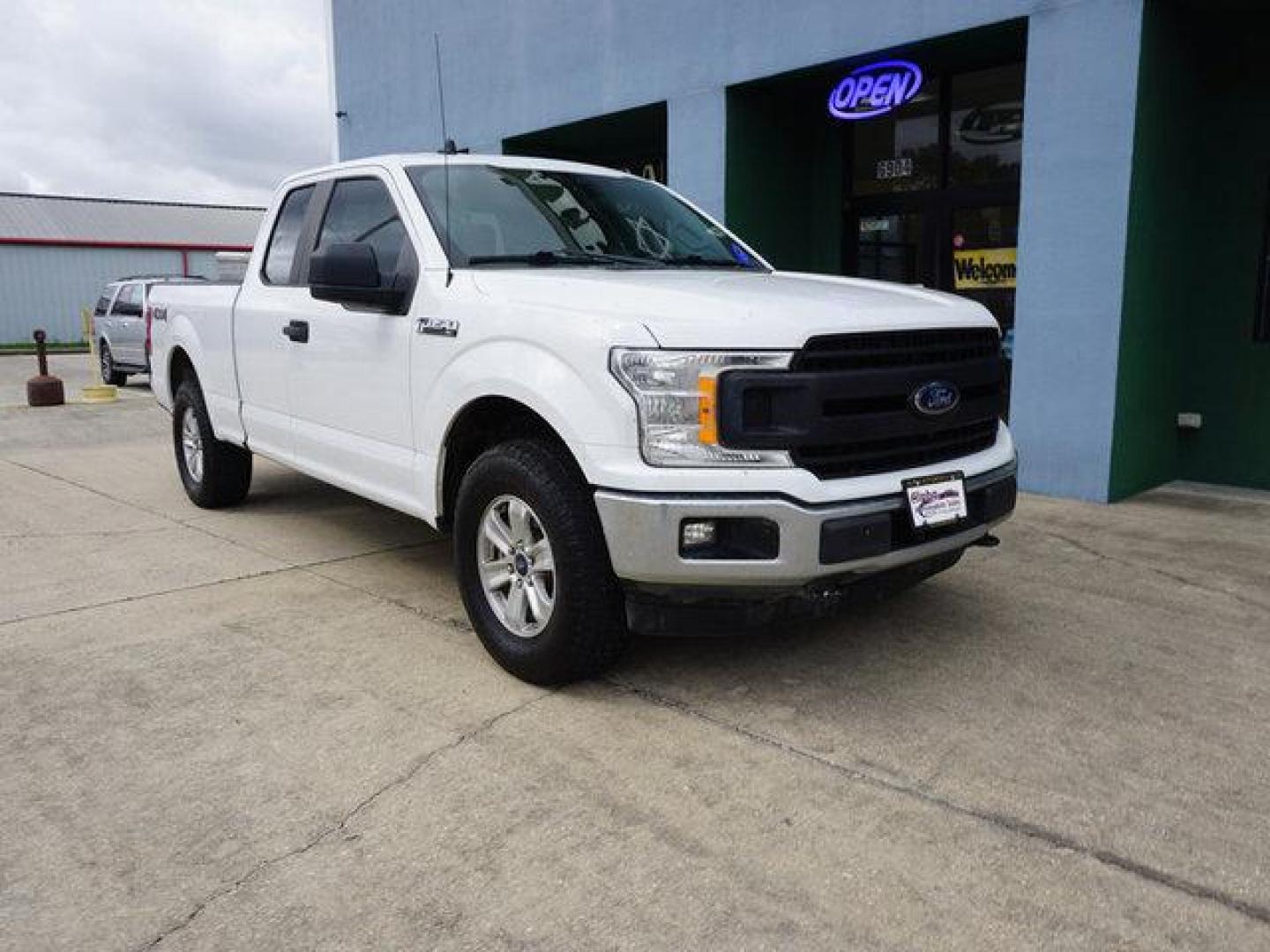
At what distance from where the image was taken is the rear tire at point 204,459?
6.46 metres

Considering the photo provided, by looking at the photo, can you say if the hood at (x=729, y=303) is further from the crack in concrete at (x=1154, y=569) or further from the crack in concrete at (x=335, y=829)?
the crack in concrete at (x=1154, y=569)

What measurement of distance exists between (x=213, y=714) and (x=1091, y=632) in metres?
3.46

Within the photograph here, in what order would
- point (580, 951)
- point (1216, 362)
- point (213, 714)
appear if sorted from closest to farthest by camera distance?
point (580, 951), point (213, 714), point (1216, 362)

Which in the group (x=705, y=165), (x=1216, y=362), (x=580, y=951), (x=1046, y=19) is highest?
(x=1046, y=19)

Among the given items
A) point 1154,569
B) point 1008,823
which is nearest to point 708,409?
point 1008,823

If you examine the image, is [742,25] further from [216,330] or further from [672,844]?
[672,844]

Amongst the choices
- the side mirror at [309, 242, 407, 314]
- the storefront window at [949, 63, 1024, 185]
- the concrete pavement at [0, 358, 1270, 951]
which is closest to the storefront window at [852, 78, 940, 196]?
the storefront window at [949, 63, 1024, 185]

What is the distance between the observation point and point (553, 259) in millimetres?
4191

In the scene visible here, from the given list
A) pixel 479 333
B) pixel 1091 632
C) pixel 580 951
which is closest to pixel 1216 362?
pixel 1091 632

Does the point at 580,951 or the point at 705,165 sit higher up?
the point at 705,165

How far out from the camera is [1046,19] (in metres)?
6.74

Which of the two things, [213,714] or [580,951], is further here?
[213,714]

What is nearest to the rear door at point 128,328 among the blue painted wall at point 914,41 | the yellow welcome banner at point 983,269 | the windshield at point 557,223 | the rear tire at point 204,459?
the blue painted wall at point 914,41

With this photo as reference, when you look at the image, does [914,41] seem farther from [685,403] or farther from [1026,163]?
[685,403]
